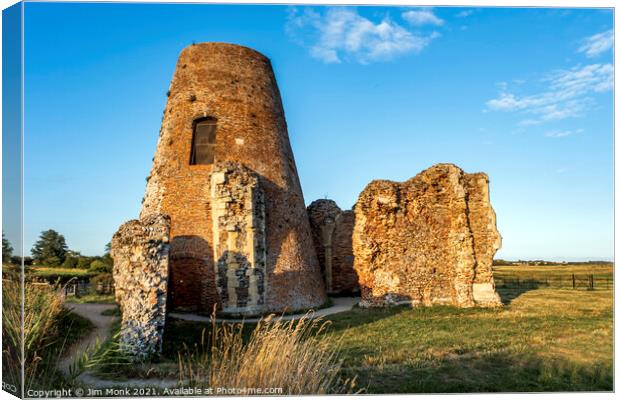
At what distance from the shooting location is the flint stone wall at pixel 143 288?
26.0 feet

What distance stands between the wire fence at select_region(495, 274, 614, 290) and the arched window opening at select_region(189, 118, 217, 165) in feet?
60.5

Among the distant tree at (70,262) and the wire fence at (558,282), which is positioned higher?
the distant tree at (70,262)

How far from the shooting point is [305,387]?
5.45 meters

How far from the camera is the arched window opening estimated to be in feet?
46.3

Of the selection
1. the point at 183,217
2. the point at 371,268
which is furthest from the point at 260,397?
the point at 371,268

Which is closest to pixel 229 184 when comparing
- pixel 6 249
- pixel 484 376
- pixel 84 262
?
pixel 6 249

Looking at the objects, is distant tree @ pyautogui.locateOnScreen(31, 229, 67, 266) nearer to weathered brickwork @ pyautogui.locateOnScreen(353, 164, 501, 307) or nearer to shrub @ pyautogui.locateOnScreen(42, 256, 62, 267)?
shrub @ pyautogui.locateOnScreen(42, 256, 62, 267)

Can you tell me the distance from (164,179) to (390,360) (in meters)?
9.43

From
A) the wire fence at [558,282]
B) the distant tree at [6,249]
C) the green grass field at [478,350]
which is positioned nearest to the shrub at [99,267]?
the green grass field at [478,350]

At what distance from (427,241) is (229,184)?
23.0 feet

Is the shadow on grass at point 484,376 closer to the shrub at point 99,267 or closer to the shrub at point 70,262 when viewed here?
the shrub at point 70,262

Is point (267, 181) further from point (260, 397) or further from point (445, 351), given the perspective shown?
point (260, 397)

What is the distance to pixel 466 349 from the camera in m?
8.41

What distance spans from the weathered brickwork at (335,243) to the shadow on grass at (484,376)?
40.0 feet
